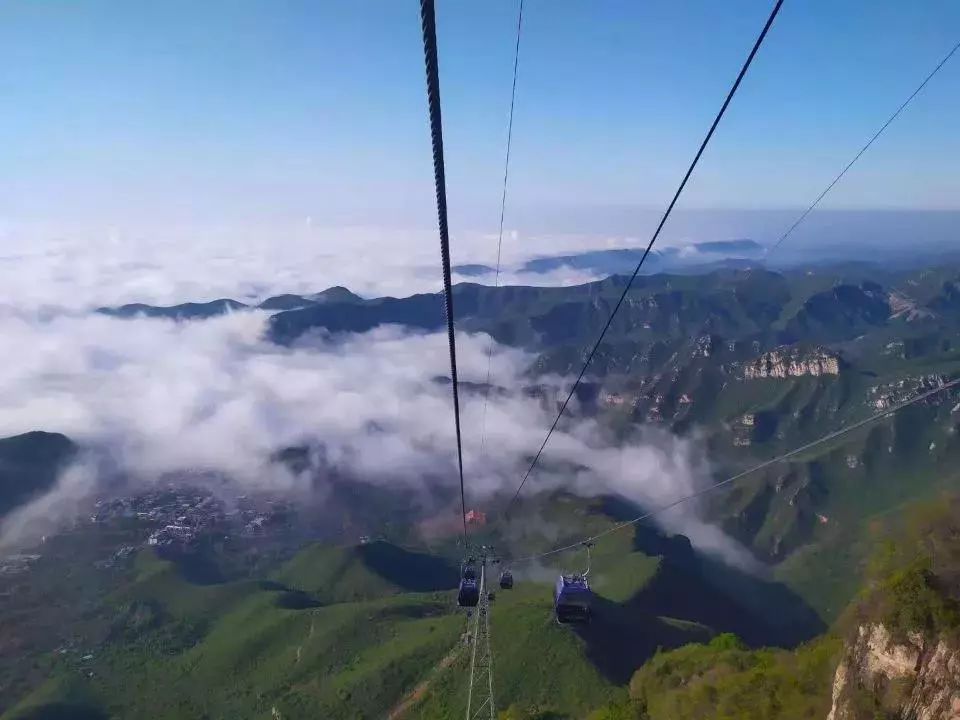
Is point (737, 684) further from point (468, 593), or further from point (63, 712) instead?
point (63, 712)

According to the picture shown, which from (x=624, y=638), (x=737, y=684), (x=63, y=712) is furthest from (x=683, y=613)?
(x=63, y=712)

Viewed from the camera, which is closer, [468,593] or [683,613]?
[468,593]

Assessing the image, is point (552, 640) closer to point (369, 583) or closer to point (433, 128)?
point (369, 583)

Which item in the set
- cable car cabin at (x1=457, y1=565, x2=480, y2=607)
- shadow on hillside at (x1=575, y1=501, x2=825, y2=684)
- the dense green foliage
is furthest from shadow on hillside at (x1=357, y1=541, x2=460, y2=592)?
cable car cabin at (x1=457, y1=565, x2=480, y2=607)

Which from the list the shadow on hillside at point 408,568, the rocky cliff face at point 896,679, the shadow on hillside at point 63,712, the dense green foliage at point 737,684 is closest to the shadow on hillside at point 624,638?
the dense green foliage at point 737,684

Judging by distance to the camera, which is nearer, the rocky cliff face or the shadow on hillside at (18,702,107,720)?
the rocky cliff face

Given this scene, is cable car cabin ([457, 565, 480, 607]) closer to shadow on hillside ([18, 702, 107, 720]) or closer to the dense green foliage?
the dense green foliage

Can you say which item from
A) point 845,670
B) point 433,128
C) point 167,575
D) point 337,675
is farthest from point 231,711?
point 433,128
